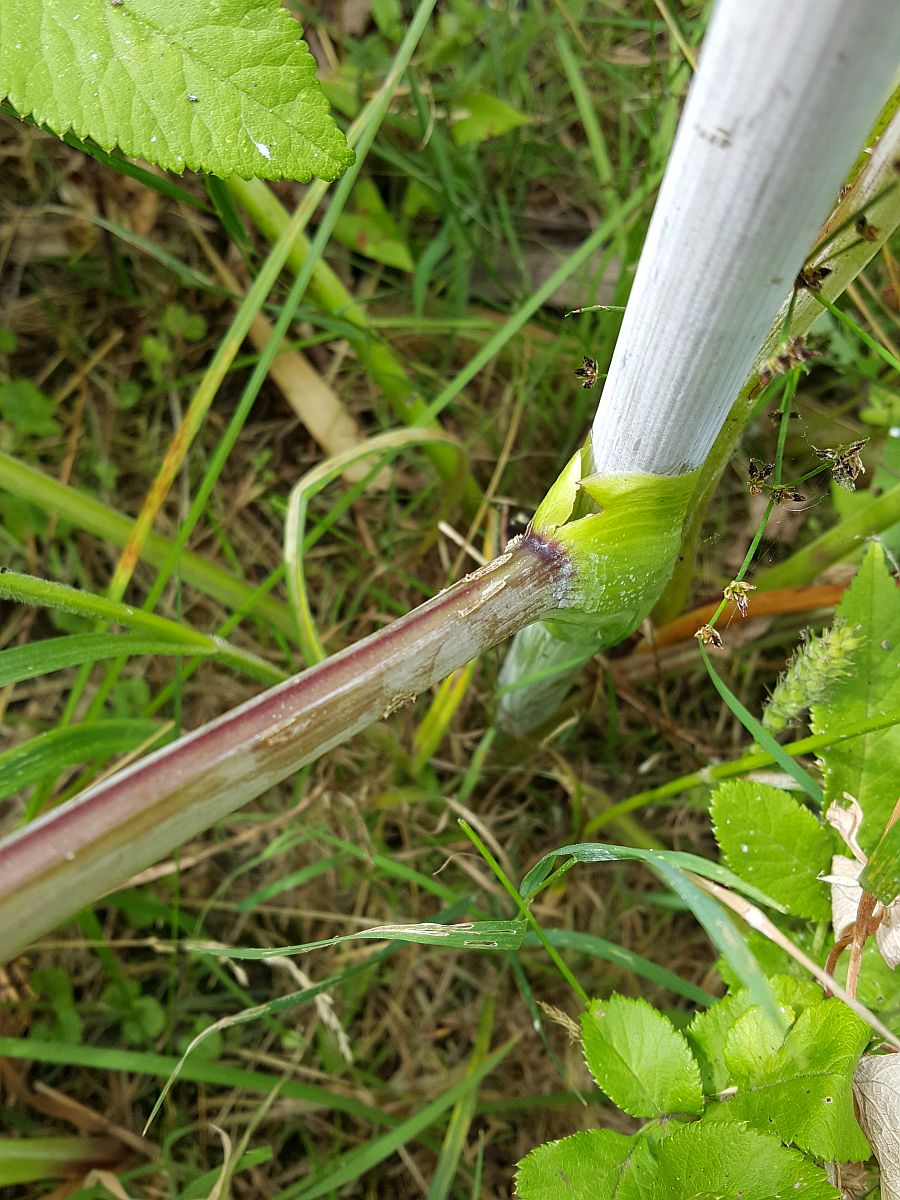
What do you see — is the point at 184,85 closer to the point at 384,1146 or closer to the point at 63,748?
the point at 63,748

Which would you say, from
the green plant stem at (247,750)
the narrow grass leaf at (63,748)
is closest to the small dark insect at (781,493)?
the green plant stem at (247,750)

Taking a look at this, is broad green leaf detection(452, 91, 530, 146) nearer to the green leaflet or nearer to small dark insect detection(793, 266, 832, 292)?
small dark insect detection(793, 266, 832, 292)

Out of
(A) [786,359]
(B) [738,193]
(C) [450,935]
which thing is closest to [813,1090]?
(C) [450,935]

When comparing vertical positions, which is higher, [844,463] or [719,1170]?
[844,463]

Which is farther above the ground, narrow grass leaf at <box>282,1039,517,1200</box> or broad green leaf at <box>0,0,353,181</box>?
broad green leaf at <box>0,0,353,181</box>

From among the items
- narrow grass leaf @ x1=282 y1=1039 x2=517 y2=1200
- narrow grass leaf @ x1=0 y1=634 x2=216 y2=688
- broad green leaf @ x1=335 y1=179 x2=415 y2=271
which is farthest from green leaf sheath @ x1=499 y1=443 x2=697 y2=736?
broad green leaf @ x1=335 y1=179 x2=415 y2=271

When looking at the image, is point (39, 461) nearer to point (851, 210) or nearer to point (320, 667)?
point (320, 667)

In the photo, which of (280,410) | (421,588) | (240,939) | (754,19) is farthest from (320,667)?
(280,410)
